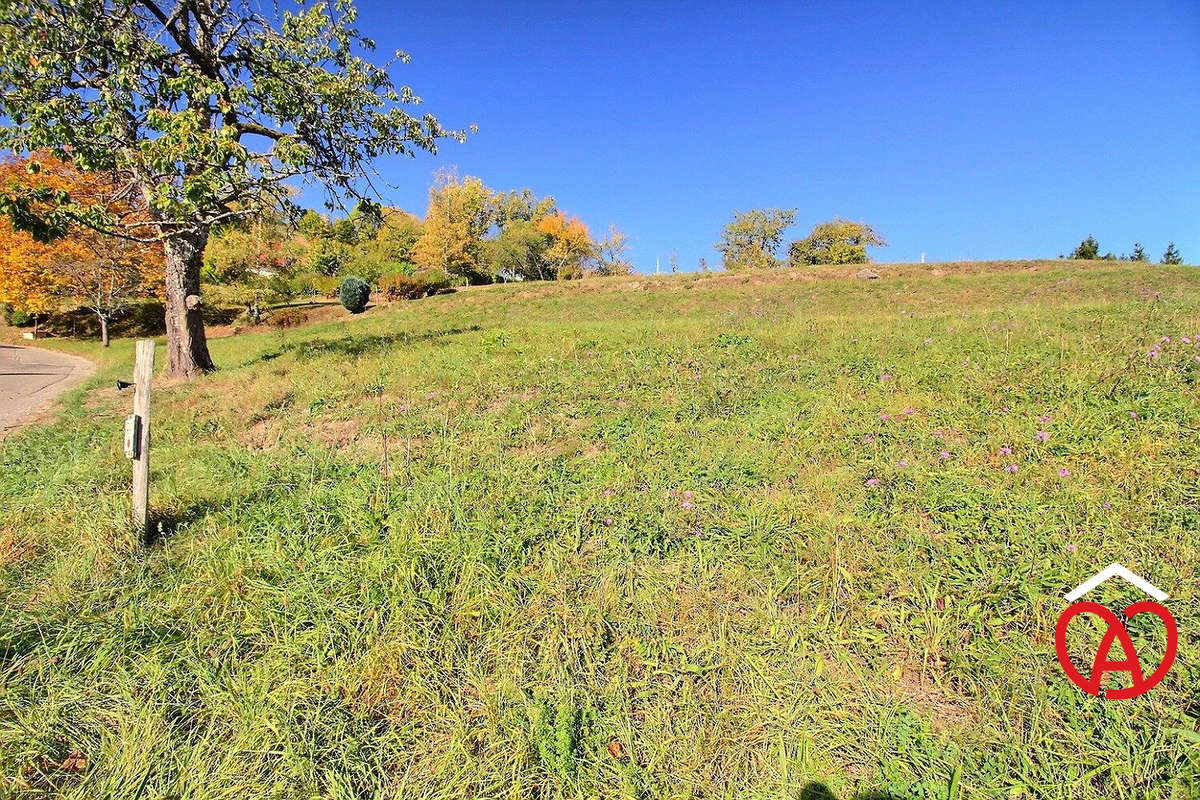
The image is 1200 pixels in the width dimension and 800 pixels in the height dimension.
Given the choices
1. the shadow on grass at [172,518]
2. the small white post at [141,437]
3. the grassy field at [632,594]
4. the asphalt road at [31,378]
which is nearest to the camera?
the grassy field at [632,594]

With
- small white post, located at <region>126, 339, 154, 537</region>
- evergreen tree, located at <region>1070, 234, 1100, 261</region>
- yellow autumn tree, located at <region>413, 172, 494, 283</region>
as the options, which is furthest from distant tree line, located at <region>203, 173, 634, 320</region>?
evergreen tree, located at <region>1070, 234, 1100, 261</region>

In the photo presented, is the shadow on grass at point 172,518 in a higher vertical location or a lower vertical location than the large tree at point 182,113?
lower

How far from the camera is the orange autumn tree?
16484 millimetres

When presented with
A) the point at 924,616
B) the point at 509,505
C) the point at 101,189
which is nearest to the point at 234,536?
the point at 509,505

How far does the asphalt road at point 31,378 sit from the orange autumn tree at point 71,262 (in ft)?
7.51

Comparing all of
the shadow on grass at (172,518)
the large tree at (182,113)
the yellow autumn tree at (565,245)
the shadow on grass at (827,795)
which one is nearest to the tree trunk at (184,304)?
the large tree at (182,113)

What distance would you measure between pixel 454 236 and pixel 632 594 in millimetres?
37826

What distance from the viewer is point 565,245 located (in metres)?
50.3

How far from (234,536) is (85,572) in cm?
68

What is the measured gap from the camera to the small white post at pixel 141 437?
9.84 ft

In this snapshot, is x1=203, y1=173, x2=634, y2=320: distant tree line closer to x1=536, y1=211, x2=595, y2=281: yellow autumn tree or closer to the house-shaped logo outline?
x1=536, y1=211, x2=595, y2=281: yellow autumn tree

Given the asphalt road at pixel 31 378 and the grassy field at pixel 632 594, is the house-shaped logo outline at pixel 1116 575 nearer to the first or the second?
the grassy field at pixel 632 594

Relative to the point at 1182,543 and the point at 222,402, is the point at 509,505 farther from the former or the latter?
the point at 222,402

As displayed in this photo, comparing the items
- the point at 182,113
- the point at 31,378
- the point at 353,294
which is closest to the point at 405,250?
the point at 353,294
